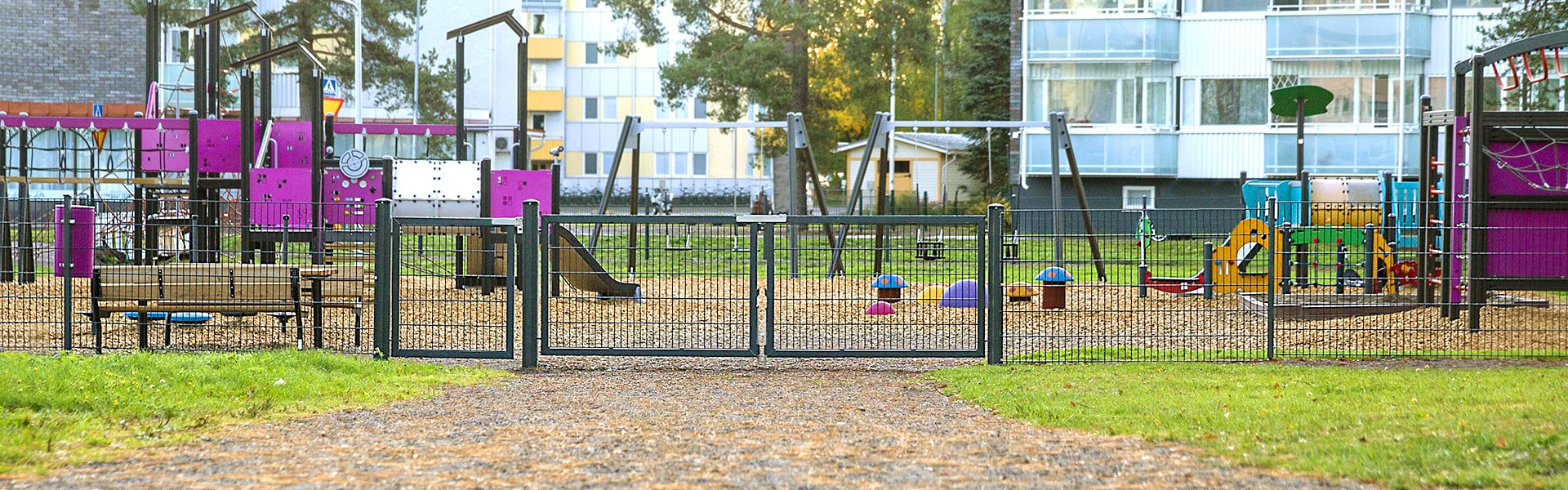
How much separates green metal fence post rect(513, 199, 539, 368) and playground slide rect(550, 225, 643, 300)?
54.8 inches

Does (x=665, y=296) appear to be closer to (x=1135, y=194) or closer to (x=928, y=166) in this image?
(x=1135, y=194)

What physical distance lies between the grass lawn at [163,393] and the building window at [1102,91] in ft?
92.0

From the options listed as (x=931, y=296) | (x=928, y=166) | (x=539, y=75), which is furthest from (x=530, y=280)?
(x=928, y=166)

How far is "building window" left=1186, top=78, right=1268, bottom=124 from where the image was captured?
3703 centimetres

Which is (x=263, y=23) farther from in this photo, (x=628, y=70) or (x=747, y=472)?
(x=628, y=70)

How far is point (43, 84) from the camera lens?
Answer: 162 ft

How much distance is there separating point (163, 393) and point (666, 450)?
3292 mm

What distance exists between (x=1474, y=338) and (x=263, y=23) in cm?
1805

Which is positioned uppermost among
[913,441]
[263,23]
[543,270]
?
[263,23]

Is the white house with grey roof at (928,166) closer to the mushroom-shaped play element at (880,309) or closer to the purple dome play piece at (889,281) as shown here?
the mushroom-shaped play element at (880,309)

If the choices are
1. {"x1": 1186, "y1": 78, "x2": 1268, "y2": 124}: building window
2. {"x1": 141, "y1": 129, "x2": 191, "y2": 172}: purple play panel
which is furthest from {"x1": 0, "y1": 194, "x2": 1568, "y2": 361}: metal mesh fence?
{"x1": 1186, "y1": 78, "x2": 1268, "y2": 124}: building window

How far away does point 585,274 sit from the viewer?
13742mm

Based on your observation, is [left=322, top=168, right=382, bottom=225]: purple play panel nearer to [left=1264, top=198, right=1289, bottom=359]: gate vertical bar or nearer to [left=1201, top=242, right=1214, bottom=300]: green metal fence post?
[left=1201, top=242, right=1214, bottom=300]: green metal fence post

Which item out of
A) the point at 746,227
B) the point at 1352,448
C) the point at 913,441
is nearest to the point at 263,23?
the point at 746,227
